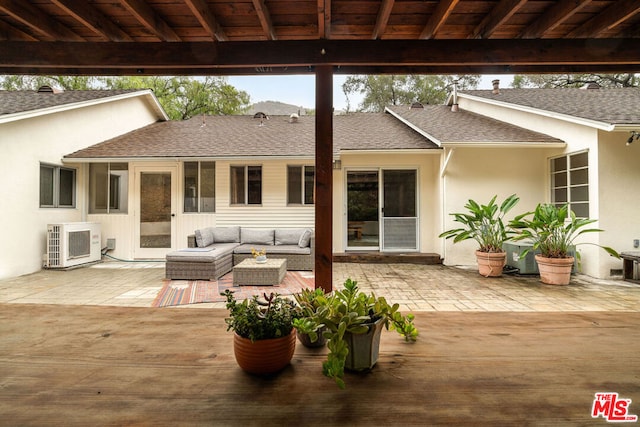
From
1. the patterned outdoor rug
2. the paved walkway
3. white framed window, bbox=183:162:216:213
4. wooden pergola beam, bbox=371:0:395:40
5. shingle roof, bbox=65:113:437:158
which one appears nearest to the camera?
wooden pergola beam, bbox=371:0:395:40

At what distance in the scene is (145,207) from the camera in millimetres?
7879

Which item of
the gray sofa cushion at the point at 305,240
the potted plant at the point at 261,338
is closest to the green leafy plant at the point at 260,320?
the potted plant at the point at 261,338

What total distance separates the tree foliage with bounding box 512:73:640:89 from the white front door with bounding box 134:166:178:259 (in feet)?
44.5

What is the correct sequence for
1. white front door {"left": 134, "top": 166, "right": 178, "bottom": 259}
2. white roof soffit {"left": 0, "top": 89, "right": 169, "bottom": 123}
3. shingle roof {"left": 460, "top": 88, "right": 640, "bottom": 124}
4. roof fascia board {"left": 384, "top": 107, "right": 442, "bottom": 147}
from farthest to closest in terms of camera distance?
white front door {"left": 134, "top": 166, "right": 178, "bottom": 259}, roof fascia board {"left": 384, "top": 107, "right": 442, "bottom": 147}, shingle roof {"left": 460, "top": 88, "right": 640, "bottom": 124}, white roof soffit {"left": 0, "top": 89, "right": 169, "bottom": 123}

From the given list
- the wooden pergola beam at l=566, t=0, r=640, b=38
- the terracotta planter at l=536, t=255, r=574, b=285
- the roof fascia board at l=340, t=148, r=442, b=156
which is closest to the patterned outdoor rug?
the roof fascia board at l=340, t=148, r=442, b=156

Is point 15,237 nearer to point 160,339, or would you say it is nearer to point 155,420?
point 160,339

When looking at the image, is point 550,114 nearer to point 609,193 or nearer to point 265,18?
point 609,193

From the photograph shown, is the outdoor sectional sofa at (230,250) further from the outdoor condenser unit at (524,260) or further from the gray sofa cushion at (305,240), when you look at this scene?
the outdoor condenser unit at (524,260)

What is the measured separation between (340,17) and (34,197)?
755cm

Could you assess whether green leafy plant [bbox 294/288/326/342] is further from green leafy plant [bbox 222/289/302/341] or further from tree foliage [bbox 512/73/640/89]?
tree foliage [bbox 512/73/640/89]

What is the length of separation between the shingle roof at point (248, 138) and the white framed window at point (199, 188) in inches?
16.6

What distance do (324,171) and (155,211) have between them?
23.6 feet

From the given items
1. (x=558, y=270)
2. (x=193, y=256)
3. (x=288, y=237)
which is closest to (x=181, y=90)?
(x=288, y=237)

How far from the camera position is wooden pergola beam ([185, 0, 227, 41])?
1.71 metres
